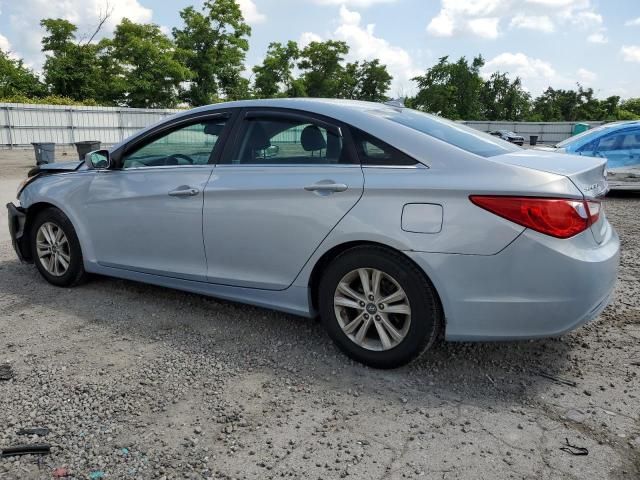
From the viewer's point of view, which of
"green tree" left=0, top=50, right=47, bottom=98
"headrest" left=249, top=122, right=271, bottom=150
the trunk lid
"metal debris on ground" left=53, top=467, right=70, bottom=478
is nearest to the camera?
"metal debris on ground" left=53, top=467, right=70, bottom=478

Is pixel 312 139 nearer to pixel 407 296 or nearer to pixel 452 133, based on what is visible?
pixel 452 133

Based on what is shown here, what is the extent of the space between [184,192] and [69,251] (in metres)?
1.47

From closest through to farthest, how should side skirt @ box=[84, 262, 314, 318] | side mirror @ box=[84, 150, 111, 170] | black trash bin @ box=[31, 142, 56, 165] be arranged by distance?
side skirt @ box=[84, 262, 314, 318] → side mirror @ box=[84, 150, 111, 170] → black trash bin @ box=[31, 142, 56, 165]

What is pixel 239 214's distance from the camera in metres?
3.61

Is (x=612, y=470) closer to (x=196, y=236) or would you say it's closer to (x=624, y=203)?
(x=196, y=236)

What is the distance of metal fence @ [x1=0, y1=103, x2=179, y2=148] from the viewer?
25078 mm

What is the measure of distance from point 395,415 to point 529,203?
1.26 metres

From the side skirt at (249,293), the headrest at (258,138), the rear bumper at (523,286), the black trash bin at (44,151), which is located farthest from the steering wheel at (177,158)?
the black trash bin at (44,151)

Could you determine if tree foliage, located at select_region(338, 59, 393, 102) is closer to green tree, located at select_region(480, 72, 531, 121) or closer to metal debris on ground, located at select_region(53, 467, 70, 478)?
green tree, located at select_region(480, 72, 531, 121)

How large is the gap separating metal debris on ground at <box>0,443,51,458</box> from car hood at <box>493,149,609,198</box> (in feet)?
8.77

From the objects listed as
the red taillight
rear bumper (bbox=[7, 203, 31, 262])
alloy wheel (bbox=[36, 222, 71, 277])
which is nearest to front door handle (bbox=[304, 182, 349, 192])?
the red taillight

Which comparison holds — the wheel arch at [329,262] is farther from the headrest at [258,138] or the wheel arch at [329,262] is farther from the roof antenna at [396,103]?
the roof antenna at [396,103]

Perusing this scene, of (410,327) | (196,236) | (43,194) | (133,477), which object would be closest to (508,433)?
(410,327)

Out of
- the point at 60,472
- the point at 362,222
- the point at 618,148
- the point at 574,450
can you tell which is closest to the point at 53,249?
the point at 60,472
